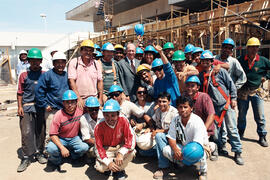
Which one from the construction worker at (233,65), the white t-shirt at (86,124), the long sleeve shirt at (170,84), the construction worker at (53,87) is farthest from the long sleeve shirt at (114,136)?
the construction worker at (233,65)

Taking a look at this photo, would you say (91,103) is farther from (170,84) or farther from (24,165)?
(24,165)

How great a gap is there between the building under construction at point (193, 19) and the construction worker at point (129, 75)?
7.71 meters

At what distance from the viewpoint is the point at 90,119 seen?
3.68 m

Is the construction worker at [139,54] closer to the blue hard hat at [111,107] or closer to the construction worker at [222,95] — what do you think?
the construction worker at [222,95]

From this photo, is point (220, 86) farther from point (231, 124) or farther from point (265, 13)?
point (265, 13)

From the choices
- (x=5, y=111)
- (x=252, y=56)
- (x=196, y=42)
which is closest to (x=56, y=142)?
(x=252, y=56)

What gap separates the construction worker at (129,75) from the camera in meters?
4.43

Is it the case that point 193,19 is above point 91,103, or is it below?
above

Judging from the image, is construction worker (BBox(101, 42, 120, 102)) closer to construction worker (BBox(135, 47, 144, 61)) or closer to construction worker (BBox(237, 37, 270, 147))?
construction worker (BBox(135, 47, 144, 61))

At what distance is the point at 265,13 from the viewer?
9.82 meters

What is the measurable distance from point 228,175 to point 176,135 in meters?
1.09

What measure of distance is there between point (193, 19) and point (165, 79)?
39.6 feet

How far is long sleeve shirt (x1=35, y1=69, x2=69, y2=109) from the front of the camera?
365 cm

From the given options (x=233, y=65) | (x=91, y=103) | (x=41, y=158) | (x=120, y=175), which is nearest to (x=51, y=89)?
(x=91, y=103)
